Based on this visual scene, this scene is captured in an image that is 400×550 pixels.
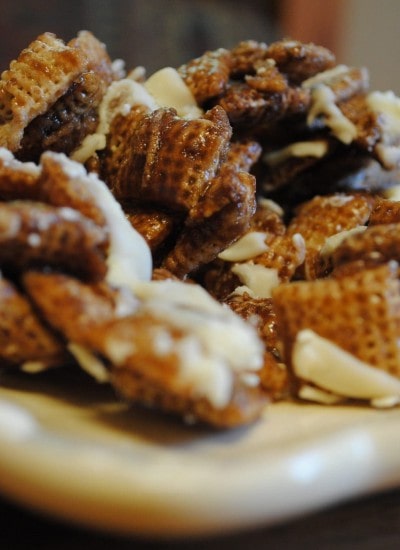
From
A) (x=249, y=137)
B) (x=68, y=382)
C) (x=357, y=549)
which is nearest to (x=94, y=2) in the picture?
(x=249, y=137)

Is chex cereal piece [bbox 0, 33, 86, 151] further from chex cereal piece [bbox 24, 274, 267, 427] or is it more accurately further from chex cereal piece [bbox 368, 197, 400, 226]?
chex cereal piece [bbox 368, 197, 400, 226]

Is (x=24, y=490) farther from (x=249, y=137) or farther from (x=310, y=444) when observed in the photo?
(x=249, y=137)

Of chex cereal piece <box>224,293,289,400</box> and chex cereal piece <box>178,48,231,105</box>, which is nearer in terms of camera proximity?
chex cereal piece <box>224,293,289,400</box>

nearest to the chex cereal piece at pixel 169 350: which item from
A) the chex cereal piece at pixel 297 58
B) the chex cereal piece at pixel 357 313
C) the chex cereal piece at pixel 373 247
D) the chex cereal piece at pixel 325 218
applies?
the chex cereal piece at pixel 357 313

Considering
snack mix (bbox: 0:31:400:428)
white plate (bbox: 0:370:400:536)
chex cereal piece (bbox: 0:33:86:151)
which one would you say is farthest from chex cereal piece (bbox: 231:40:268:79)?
white plate (bbox: 0:370:400:536)

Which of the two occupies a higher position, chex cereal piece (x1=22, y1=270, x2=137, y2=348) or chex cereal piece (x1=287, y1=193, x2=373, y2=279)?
chex cereal piece (x1=287, y1=193, x2=373, y2=279)

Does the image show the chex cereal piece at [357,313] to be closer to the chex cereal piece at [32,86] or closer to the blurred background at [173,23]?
the chex cereal piece at [32,86]
